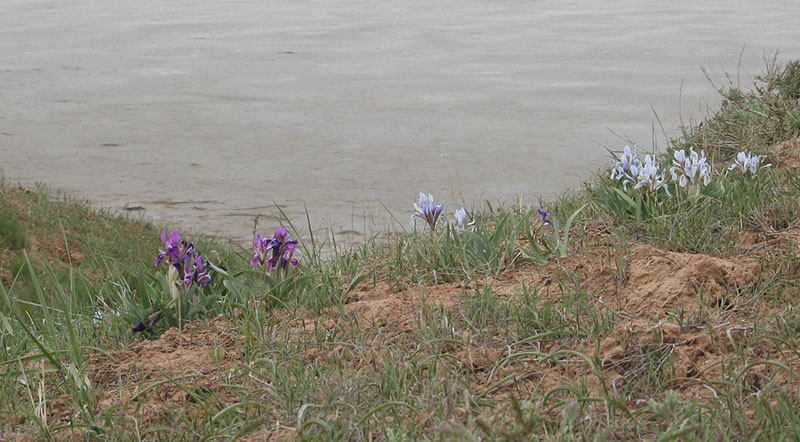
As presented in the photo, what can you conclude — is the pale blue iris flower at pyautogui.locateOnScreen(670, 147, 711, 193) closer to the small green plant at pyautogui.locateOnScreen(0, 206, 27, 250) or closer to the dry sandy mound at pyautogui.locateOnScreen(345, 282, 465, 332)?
the dry sandy mound at pyautogui.locateOnScreen(345, 282, 465, 332)

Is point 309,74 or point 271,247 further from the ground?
point 271,247

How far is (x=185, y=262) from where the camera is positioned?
3.32 meters

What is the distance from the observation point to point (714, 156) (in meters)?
5.20

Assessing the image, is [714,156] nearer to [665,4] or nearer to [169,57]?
[169,57]

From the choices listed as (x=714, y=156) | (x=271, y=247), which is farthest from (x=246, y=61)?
(x=271, y=247)

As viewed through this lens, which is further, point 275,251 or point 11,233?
point 11,233

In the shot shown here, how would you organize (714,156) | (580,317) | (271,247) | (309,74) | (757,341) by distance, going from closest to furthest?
(757,341), (580,317), (271,247), (714,156), (309,74)

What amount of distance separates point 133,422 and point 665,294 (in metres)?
1.66

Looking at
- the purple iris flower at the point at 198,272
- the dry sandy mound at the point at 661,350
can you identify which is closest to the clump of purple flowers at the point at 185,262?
the purple iris flower at the point at 198,272

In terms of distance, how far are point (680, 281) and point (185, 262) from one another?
1624 millimetres

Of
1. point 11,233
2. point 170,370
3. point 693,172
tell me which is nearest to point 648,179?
point 693,172

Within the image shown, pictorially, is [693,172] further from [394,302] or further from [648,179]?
[394,302]

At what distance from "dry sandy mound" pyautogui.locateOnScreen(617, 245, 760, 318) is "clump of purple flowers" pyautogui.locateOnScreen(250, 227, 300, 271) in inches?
45.0

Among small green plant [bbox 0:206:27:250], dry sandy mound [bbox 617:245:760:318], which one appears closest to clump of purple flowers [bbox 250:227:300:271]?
dry sandy mound [bbox 617:245:760:318]
